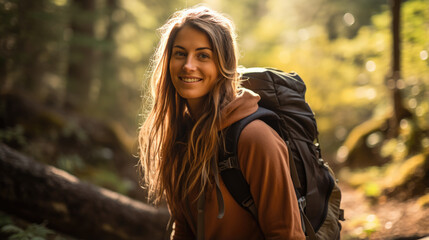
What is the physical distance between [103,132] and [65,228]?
5.22 meters

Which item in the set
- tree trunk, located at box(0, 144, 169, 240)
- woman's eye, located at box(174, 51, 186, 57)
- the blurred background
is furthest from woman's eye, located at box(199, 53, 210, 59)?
tree trunk, located at box(0, 144, 169, 240)

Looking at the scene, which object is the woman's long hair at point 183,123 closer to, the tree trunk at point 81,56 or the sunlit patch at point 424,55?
the sunlit patch at point 424,55

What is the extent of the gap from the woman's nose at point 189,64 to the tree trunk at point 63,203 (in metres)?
2.52

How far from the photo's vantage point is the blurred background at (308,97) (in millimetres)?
5259

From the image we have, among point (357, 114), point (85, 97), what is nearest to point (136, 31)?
point (85, 97)

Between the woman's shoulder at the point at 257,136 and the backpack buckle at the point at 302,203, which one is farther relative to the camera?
the backpack buckle at the point at 302,203

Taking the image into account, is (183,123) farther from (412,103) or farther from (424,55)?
(412,103)

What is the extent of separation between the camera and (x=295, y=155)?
87.7 inches

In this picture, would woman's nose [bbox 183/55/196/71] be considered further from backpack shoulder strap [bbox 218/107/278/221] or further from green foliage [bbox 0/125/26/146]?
green foliage [bbox 0/125/26/146]

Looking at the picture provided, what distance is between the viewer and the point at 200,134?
2.16 m

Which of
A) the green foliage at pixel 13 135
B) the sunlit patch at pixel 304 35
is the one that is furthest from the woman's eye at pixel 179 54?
the sunlit patch at pixel 304 35

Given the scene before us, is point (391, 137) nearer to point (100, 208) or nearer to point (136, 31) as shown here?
point (100, 208)

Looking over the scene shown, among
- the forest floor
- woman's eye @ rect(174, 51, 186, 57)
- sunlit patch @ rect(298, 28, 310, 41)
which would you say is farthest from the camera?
sunlit patch @ rect(298, 28, 310, 41)

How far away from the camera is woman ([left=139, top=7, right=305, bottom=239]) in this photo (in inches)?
75.5
